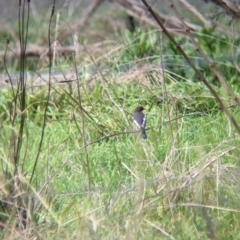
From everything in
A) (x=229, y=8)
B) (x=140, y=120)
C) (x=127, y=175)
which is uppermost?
(x=229, y=8)

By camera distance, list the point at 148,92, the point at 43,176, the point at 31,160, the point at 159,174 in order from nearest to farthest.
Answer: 1. the point at 159,174
2. the point at 43,176
3. the point at 31,160
4. the point at 148,92

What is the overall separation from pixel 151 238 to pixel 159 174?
2.18ft

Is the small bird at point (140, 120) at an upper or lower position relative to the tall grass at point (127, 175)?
upper

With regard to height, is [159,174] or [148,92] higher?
[148,92]

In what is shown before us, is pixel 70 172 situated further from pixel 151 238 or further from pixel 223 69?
pixel 223 69

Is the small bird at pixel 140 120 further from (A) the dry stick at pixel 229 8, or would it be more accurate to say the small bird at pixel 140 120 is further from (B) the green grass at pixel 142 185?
(A) the dry stick at pixel 229 8

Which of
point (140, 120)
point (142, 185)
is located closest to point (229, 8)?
point (140, 120)

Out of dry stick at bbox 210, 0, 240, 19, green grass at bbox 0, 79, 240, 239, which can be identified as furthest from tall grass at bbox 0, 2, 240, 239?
dry stick at bbox 210, 0, 240, 19

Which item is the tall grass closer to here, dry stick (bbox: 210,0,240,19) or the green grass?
the green grass

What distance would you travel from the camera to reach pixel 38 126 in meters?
6.41

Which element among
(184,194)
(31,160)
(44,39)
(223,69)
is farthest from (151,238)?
(44,39)

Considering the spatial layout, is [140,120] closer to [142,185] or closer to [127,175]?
[127,175]

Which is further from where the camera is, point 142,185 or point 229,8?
point 229,8

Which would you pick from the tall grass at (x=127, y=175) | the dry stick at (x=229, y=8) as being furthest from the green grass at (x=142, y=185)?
the dry stick at (x=229, y=8)
